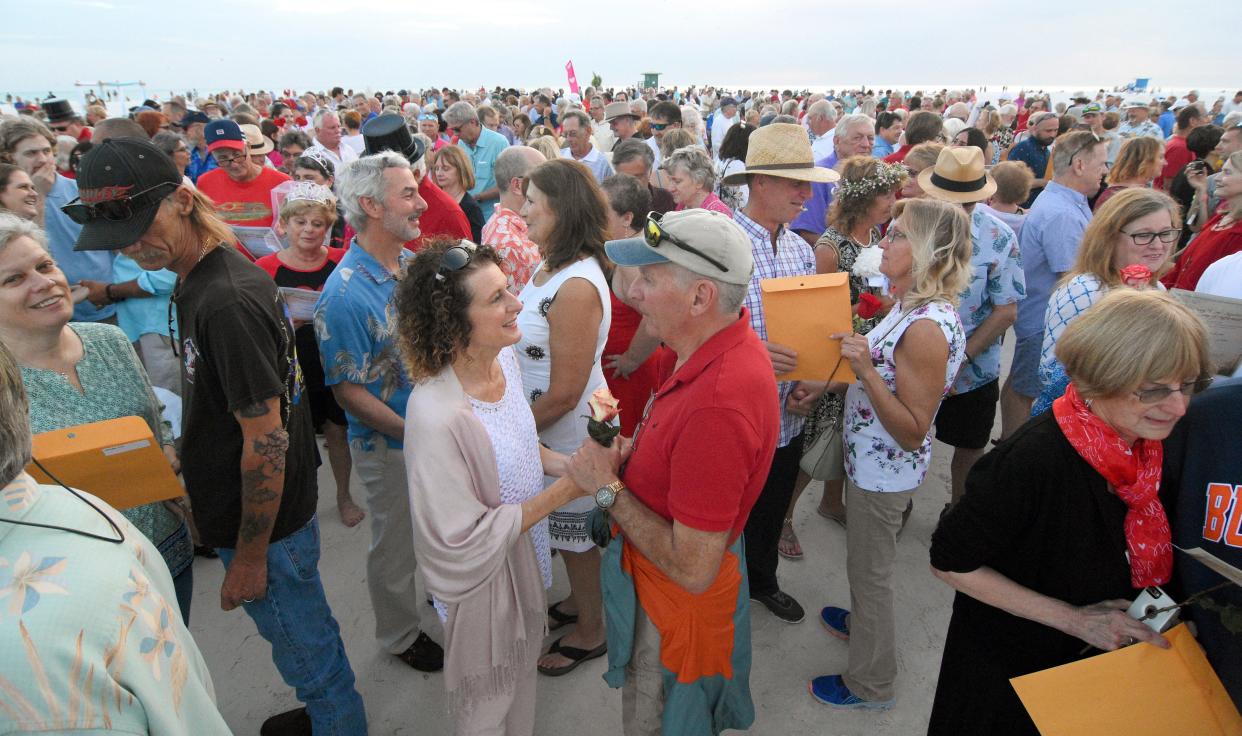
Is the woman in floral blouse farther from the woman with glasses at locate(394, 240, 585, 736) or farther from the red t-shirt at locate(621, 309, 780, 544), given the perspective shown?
the woman with glasses at locate(394, 240, 585, 736)

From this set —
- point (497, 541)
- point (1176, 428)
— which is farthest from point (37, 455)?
point (1176, 428)

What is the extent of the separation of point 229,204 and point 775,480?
4.63m

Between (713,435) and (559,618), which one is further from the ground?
(713,435)

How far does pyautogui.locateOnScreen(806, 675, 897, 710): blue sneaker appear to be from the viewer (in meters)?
2.66

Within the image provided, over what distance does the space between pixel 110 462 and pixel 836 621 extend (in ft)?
9.97

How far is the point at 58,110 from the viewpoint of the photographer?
7.70 meters

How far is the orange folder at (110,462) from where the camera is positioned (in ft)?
4.86

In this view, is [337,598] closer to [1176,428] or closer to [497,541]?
[497,541]

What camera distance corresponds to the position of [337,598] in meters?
3.38

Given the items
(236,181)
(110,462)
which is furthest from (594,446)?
(236,181)

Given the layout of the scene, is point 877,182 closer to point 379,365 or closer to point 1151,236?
point 1151,236

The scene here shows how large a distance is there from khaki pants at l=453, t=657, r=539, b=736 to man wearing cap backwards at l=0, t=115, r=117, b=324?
341cm

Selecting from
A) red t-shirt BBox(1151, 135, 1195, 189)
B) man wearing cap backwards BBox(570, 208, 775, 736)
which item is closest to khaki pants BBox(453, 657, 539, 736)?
man wearing cap backwards BBox(570, 208, 775, 736)

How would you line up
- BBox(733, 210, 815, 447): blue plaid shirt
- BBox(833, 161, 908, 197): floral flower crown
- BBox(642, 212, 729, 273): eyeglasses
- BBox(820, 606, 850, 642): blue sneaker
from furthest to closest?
BBox(833, 161, 908, 197): floral flower crown < BBox(820, 606, 850, 642): blue sneaker < BBox(733, 210, 815, 447): blue plaid shirt < BBox(642, 212, 729, 273): eyeglasses
